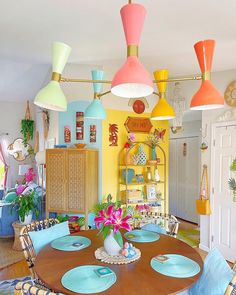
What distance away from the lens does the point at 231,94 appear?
3564mm

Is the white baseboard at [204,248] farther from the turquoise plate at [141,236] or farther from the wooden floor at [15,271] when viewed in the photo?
the wooden floor at [15,271]

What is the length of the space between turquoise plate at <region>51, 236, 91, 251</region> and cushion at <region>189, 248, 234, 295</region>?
851mm

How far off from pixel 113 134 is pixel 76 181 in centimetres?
Answer: 93

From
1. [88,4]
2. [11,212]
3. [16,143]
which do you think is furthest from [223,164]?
[16,143]

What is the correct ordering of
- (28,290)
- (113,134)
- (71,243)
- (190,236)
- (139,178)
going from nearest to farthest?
(28,290)
(71,243)
(113,134)
(139,178)
(190,236)

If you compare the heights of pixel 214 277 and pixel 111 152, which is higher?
pixel 111 152

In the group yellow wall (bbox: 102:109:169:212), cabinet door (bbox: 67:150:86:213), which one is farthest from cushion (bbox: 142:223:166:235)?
yellow wall (bbox: 102:109:169:212)

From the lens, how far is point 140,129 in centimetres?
413

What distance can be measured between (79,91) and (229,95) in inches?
86.5

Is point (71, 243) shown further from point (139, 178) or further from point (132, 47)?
point (139, 178)

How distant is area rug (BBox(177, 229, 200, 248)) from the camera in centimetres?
420

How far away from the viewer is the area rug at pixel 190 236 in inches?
165

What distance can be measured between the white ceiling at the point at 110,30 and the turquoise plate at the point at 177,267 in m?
1.91

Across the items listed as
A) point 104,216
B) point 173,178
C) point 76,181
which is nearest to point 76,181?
point 76,181
